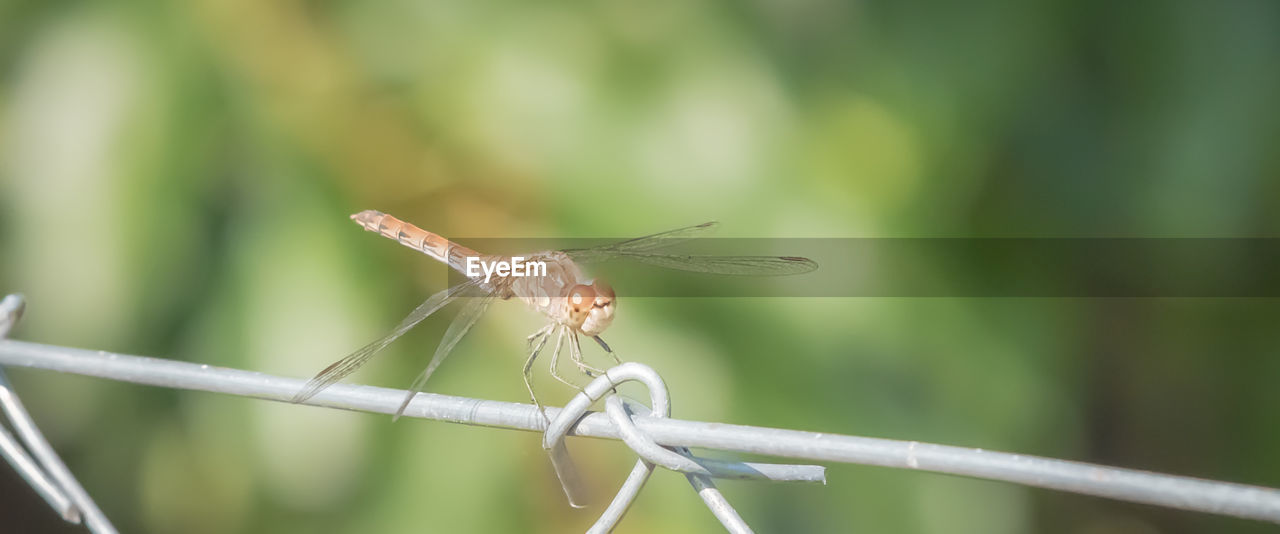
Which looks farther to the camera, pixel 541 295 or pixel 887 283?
pixel 887 283

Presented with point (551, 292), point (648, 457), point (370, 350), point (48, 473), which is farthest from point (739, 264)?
point (48, 473)

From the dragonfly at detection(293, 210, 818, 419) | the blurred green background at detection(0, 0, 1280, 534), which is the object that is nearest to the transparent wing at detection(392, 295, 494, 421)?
the dragonfly at detection(293, 210, 818, 419)

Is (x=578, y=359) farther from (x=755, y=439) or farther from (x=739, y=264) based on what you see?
(x=755, y=439)

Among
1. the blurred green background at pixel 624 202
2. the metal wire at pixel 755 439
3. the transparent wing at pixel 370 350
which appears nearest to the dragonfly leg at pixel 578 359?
the transparent wing at pixel 370 350

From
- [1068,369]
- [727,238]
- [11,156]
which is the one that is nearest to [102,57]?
[11,156]

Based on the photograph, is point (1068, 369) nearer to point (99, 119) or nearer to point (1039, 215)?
point (1039, 215)

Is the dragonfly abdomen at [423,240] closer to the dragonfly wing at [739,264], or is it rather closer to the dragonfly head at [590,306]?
the dragonfly wing at [739,264]
